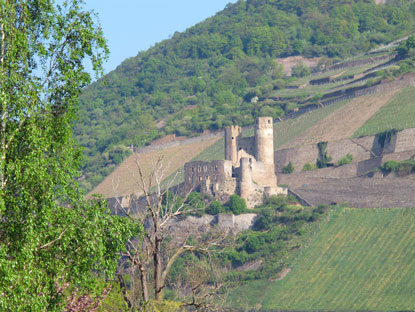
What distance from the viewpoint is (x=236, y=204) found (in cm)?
6091

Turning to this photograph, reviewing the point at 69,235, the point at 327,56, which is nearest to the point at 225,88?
the point at 327,56

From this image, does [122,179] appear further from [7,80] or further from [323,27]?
[7,80]

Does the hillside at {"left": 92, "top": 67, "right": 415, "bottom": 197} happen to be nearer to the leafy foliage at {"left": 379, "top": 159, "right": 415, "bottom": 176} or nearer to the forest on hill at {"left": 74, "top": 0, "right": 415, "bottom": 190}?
the leafy foliage at {"left": 379, "top": 159, "right": 415, "bottom": 176}

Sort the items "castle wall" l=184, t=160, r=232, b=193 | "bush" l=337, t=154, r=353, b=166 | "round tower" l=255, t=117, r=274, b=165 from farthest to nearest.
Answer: "bush" l=337, t=154, r=353, b=166 < "round tower" l=255, t=117, r=274, b=165 < "castle wall" l=184, t=160, r=232, b=193

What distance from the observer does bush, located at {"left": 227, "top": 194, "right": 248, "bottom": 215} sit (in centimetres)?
6091

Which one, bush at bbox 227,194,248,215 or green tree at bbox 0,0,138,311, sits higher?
green tree at bbox 0,0,138,311

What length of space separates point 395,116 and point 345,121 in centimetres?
500

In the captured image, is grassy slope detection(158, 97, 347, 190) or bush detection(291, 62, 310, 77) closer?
grassy slope detection(158, 97, 347, 190)

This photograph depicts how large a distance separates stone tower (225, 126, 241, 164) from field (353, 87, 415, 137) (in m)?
8.76

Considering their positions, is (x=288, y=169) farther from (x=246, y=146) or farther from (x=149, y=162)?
(x=149, y=162)

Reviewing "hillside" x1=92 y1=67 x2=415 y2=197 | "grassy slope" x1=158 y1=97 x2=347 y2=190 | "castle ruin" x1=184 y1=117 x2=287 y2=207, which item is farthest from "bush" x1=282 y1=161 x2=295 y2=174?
"grassy slope" x1=158 y1=97 x2=347 y2=190

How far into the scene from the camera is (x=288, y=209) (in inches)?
2438

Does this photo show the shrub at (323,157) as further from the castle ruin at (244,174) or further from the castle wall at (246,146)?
the castle wall at (246,146)

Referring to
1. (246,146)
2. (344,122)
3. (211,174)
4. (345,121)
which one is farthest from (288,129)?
(211,174)
